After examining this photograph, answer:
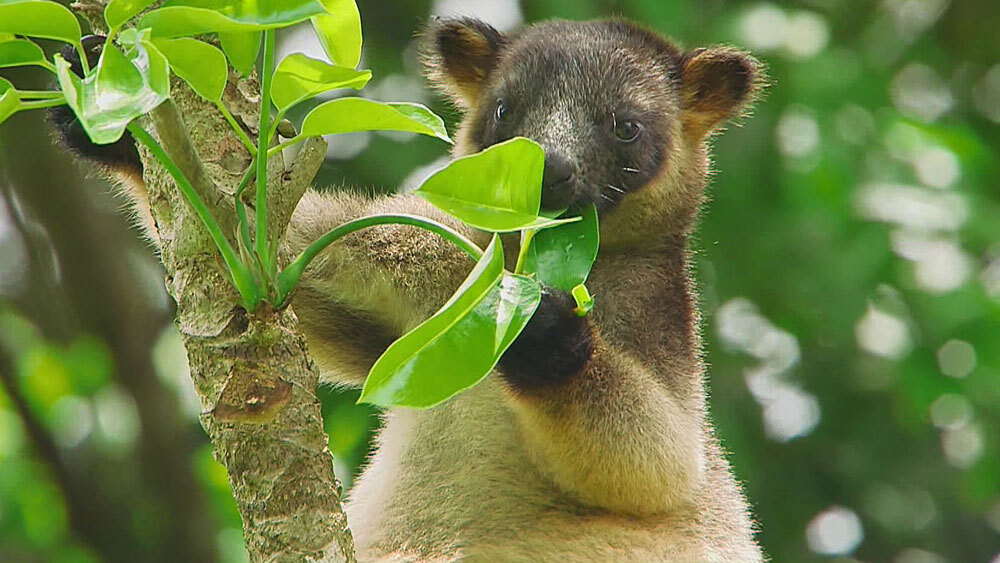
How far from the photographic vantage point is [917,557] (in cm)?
875

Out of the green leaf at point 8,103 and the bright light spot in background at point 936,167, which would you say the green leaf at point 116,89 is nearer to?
the green leaf at point 8,103

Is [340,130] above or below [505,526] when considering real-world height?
above

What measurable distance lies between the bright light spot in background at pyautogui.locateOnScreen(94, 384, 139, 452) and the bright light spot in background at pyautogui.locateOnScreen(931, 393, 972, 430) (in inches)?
167

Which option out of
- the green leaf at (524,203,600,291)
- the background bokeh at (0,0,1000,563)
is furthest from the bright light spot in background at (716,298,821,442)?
the green leaf at (524,203,600,291)

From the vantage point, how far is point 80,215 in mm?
6867

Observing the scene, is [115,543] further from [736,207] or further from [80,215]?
[736,207]

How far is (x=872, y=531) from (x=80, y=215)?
5291 mm

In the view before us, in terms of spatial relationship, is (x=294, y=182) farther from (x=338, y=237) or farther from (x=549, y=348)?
(x=549, y=348)

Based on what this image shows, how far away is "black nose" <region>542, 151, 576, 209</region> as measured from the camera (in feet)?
12.8

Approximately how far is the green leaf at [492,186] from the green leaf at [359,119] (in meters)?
0.18

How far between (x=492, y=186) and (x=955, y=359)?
486 centimetres

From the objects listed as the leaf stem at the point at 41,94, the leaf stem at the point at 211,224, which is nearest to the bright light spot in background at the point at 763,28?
the leaf stem at the point at 211,224

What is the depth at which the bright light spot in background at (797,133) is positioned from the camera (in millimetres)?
6414

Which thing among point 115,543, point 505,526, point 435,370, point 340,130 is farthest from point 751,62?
point 115,543
